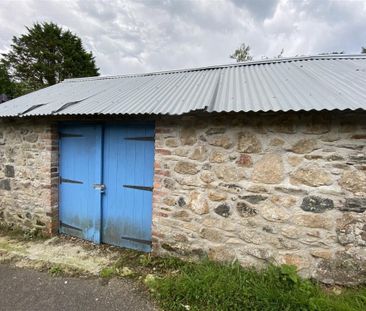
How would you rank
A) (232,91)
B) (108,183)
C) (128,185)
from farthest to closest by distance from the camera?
1. (108,183)
2. (128,185)
3. (232,91)

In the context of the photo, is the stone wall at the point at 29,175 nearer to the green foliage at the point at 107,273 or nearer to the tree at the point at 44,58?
the green foliage at the point at 107,273

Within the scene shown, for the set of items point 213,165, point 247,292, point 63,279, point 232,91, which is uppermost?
point 232,91

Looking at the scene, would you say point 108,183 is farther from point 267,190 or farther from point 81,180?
point 267,190

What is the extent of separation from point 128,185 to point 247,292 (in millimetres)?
2240

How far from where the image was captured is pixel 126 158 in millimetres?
3832

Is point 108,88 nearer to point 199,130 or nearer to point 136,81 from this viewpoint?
point 136,81

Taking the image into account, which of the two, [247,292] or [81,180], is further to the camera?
[81,180]

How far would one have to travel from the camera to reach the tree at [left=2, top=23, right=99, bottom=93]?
1942 centimetres

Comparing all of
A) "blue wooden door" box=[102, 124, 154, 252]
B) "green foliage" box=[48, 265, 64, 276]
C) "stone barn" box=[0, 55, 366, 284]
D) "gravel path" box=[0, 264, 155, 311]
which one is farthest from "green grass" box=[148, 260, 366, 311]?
"green foliage" box=[48, 265, 64, 276]

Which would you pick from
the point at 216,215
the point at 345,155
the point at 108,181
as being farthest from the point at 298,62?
the point at 108,181

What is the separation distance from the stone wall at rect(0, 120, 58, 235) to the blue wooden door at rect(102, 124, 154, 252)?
1075mm

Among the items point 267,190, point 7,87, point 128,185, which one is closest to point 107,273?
point 128,185

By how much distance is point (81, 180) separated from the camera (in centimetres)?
425

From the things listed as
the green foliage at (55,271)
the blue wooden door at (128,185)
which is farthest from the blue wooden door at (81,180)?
the green foliage at (55,271)
